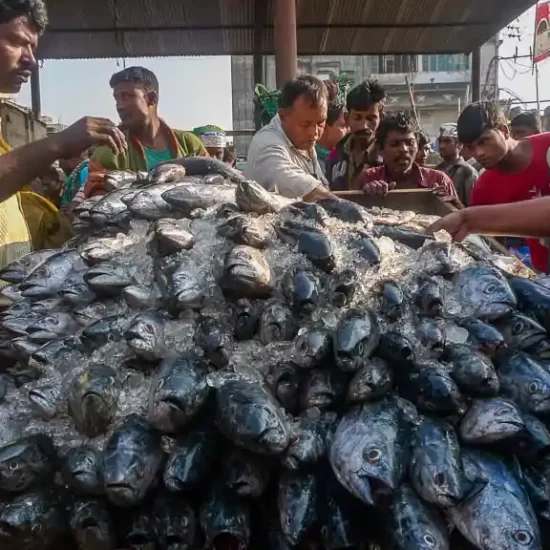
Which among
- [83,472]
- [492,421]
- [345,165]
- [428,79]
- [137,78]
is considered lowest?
[83,472]

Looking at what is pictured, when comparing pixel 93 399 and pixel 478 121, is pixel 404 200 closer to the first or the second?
pixel 478 121

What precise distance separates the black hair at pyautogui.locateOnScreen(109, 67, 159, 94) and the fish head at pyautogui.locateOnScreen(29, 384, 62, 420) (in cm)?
245

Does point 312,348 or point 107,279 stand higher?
point 107,279

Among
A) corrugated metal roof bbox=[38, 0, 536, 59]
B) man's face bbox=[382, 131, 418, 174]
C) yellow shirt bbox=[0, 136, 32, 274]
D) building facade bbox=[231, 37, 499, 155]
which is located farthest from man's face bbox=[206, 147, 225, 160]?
building facade bbox=[231, 37, 499, 155]

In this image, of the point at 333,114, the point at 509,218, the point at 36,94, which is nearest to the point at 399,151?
the point at 333,114

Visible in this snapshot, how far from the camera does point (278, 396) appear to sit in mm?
1354

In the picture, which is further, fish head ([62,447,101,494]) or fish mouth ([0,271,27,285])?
fish mouth ([0,271,27,285])

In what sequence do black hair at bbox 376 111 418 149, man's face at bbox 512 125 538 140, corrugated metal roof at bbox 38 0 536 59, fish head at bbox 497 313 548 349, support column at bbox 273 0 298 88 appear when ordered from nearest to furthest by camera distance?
1. fish head at bbox 497 313 548 349
2. black hair at bbox 376 111 418 149
3. support column at bbox 273 0 298 88
4. man's face at bbox 512 125 538 140
5. corrugated metal roof at bbox 38 0 536 59

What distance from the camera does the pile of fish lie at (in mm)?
1190

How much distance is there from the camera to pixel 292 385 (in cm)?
136

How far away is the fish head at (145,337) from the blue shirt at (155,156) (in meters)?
2.22

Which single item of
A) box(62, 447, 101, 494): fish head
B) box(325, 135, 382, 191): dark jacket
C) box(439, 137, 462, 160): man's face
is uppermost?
box(439, 137, 462, 160): man's face

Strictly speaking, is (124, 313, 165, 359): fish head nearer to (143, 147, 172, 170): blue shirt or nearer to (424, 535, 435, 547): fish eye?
(424, 535, 435, 547): fish eye

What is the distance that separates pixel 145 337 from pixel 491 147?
9.03 feet
